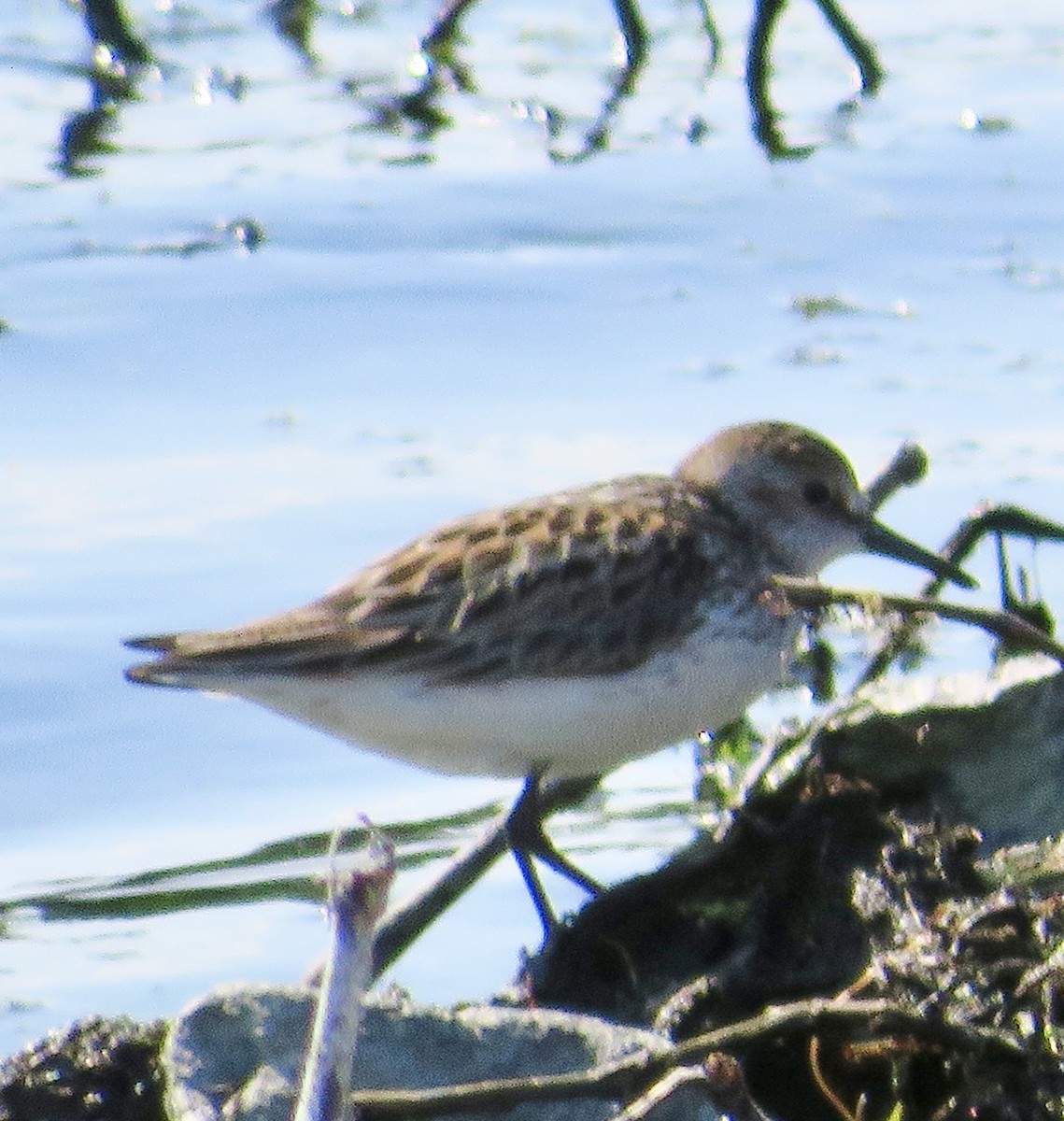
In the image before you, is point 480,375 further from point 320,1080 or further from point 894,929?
point 320,1080

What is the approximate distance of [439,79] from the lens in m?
11.9

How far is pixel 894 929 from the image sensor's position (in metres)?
4.48

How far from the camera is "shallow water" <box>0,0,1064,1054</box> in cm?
640

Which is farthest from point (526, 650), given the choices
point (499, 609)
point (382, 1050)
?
point (382, 1050)

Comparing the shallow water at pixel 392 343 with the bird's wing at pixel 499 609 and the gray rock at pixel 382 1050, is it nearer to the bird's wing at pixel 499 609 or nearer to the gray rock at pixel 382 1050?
the bird's wing at pixel 499 609

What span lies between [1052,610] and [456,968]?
2.14 m

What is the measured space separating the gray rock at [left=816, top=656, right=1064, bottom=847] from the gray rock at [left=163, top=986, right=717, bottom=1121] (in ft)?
3.51

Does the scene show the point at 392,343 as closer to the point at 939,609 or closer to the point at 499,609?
the point at 499,609

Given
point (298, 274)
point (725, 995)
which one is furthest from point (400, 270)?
point (725, 995)

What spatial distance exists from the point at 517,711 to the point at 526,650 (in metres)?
0.14

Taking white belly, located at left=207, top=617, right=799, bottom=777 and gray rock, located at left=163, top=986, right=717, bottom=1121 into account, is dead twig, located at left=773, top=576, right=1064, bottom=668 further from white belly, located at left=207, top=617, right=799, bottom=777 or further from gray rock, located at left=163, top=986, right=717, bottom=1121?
white belly, located at left=207, top=617, right=799, bottom=777

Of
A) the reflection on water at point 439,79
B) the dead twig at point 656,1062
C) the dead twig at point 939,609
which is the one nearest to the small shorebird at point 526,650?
the dead twig at point 939,609

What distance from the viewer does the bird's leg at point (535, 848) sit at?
541cm

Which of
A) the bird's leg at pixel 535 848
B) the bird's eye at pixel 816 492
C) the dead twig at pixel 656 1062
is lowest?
the bird's leg at pixel 535 848
